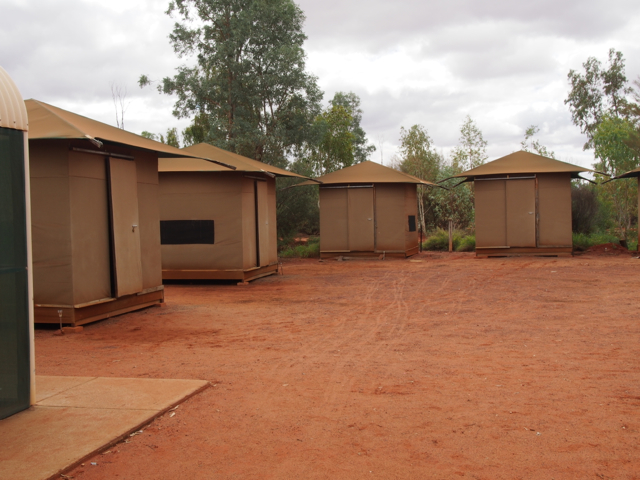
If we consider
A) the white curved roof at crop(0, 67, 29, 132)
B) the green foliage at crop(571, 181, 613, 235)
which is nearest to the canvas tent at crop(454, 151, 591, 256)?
the green foliage at crop(571, 181, 613, 235)

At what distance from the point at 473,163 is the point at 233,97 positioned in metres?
11.6

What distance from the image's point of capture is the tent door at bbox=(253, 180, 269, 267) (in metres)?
13.1

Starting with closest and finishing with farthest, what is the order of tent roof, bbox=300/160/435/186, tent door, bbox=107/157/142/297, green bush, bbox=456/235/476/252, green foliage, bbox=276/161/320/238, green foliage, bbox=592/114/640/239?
tent door, bbox=107/157/142/297 < tent roof, bbox=300/160/435/186 < green bush, bbox=456/235/476/252 < green foliage, bbox=276/161/320/238 < green foliage, bbox=592/114/640/239

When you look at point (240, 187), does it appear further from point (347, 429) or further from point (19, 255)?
point (347, 429)

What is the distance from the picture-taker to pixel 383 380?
16.1 ft

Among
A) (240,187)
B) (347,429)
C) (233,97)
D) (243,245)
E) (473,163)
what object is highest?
(233,97)

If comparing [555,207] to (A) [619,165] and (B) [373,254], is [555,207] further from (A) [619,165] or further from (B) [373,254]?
(A) [619,165]

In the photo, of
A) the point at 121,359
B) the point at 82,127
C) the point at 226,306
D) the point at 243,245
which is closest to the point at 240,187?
the point at 243,245

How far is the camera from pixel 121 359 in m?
5.87

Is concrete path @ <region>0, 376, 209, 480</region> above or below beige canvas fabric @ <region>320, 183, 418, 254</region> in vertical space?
below

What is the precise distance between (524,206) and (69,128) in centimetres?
1351

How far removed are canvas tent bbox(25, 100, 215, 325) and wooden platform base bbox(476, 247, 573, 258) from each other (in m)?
11.8

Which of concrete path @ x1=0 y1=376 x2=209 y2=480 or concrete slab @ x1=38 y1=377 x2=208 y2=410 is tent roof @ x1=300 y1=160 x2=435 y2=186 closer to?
concrete slab @ x1=38 y1=377 x2=208 y2=410

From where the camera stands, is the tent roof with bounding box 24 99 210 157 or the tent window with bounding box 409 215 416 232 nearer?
the tent roof with bounding box 24 99 210 157
